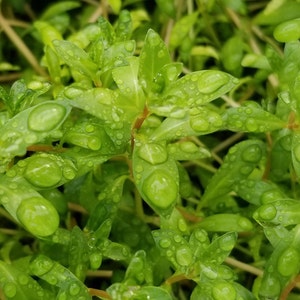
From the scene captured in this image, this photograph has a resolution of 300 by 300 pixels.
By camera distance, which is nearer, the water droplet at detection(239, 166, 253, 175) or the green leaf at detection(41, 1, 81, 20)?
the water droplet at detection(239, 166, 253, 175)

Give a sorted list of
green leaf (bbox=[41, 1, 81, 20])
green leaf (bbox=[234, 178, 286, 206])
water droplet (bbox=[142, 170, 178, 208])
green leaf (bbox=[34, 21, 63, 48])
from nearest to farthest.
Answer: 1. water droplet (bbox=[142, 170, 178, 208])
2. green leaf (bbox=[234, 178, 286, 206])
3. green leaf (bbox=[34, 21, 63, 48])
4. green leaf (bbox=[41, 1, 81, 20])

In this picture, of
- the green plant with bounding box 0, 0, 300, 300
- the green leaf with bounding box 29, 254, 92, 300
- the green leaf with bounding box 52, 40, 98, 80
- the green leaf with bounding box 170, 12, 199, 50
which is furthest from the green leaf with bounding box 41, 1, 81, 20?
the green leaf with bounding box 29, 254, 92, 300

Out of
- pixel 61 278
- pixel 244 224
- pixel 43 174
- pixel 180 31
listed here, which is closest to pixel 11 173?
pixel 43 174

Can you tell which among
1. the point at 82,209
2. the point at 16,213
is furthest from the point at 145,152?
the point at 82,209

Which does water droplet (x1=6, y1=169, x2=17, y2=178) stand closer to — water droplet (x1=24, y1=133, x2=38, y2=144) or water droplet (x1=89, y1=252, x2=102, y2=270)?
water droplet (x1=24, y1=133, x2=38, y2=144)

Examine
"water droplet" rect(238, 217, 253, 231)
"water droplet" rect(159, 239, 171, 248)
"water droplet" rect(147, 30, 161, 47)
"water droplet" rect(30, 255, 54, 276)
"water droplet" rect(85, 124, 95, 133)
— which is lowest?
"water droplet" rect(238, 217, 253, 231)

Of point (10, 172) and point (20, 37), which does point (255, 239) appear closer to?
point (10, 172)

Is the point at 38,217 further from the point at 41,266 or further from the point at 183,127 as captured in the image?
the point at 183,127
